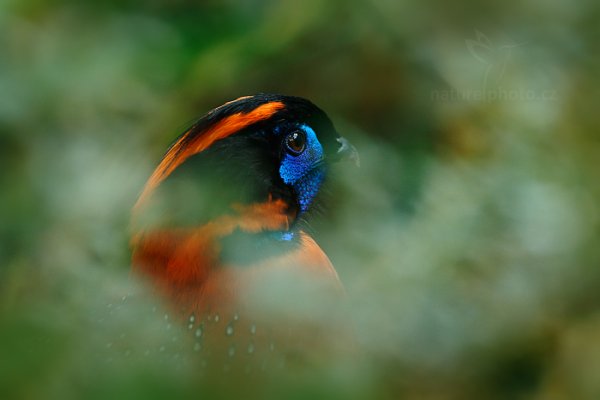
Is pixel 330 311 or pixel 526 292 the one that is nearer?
pixel 330 311

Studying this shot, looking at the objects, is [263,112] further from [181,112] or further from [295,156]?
[181,112]

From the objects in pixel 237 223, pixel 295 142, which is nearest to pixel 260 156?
pixel 295 142

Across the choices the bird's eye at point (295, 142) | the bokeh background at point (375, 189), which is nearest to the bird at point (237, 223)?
the bird's eye at point (295, 142)

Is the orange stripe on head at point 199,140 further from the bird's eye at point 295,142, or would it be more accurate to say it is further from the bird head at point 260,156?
the bird's eye at point 295,142

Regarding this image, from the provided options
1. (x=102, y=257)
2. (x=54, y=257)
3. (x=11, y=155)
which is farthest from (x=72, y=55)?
(x=54, y=257)

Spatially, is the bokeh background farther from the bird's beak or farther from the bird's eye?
the bird's eye

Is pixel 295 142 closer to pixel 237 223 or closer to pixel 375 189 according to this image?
pixel 375 189

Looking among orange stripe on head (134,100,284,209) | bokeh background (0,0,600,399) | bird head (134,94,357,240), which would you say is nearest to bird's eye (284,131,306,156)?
bird head (134,94,357,240)
